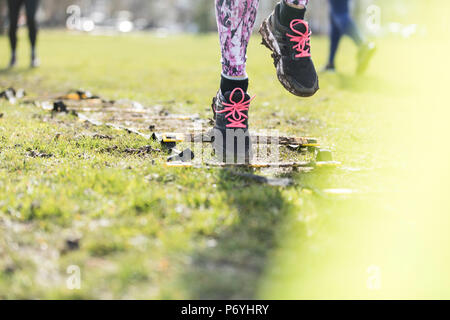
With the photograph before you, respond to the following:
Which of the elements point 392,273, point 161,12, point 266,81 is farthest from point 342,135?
point 161,12

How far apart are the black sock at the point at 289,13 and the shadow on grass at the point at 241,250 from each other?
4.64 feet

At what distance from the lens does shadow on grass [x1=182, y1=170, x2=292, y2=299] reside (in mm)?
1956

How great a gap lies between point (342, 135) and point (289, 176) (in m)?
1.59

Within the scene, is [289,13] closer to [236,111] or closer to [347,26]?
[236,111]

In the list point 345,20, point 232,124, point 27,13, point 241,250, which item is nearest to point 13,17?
point 27,13

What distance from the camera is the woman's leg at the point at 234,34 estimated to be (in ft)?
12.0

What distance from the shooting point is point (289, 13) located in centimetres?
374

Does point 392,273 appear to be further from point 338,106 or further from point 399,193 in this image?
point 338,106

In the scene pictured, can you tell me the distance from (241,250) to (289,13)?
2137 mm

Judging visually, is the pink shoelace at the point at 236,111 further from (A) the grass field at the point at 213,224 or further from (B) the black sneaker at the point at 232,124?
Answer: (A) the grass field at the point at 213,224

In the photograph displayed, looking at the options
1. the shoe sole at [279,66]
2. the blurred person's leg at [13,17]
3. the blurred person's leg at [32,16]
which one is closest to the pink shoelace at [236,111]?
the shoe sole at [279,66]

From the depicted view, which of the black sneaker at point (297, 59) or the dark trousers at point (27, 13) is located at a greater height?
the dark trousers at point (27, 13)

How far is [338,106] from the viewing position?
6.39 meters

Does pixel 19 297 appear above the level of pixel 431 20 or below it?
below
